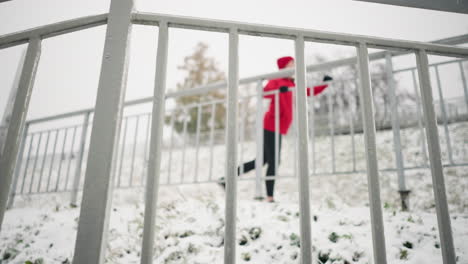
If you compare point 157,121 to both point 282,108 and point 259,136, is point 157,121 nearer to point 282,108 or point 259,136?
point 259,136

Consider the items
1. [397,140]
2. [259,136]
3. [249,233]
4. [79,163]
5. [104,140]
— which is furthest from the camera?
[79,163]

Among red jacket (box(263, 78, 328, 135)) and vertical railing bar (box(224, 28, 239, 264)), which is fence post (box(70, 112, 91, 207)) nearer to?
red jacket (box(263, 78, 328, 135))

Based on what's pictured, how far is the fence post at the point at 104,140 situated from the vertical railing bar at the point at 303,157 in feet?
1.83

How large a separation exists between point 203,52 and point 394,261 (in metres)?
23.4

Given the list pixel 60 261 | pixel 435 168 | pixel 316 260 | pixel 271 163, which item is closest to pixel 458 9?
pixel 435 168

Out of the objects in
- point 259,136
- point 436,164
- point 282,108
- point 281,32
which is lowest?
point 436,164

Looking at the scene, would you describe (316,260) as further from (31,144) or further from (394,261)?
(31,144)

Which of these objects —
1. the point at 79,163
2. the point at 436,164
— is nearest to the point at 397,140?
the point at 436,164

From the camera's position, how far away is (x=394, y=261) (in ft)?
5.31

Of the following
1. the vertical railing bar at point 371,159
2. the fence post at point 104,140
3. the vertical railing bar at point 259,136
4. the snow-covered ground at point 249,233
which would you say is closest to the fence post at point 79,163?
the snow-covered ground at point 249,233

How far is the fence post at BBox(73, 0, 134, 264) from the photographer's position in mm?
778

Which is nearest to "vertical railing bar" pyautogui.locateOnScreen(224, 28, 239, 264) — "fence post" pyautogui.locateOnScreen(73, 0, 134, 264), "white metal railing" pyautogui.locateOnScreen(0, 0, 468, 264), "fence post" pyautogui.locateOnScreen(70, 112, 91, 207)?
"white metal railing" pyautogui.locateOnScreen(0, 0, 468, 264)

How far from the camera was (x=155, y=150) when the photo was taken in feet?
2.82

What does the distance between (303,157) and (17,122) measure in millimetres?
889
